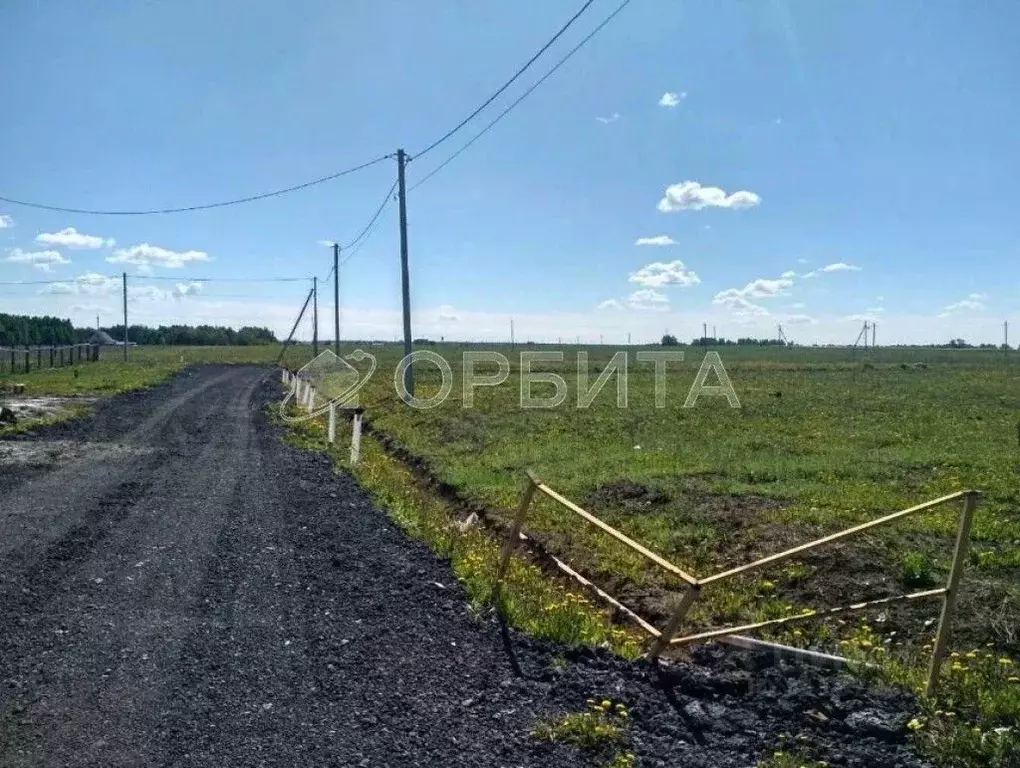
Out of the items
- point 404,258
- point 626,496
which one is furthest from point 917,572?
point 404,258

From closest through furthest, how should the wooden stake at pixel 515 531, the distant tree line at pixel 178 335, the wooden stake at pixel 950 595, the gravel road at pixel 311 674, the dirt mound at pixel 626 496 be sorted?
the gravel road at pixel 311 674
the wooden stake at pixel 950 595
the wooden stake at pixel 515 531
the dirt mound at pixel 626 496
the distant tree line at pixel 178 335

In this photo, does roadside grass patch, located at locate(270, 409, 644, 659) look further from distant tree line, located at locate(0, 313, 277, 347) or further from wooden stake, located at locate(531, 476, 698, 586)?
distant tree line, located at locate(0, 313, 277, 347)

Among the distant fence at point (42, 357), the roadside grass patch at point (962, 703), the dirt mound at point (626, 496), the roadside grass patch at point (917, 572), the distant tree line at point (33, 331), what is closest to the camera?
the roadside grass patch at point (962, 703)

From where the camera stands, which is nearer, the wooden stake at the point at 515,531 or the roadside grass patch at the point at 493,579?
the roadside grass patch at the point at 493,579

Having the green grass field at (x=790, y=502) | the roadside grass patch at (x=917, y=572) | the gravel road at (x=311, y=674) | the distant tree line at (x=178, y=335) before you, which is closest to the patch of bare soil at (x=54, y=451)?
the gravel road at (x=311, y=674)

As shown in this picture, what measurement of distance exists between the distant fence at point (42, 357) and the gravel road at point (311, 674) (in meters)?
32.5

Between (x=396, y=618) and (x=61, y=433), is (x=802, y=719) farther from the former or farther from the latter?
(x=61, y=433)

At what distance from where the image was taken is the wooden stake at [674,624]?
457 cm

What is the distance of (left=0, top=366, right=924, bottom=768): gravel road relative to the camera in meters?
3.97

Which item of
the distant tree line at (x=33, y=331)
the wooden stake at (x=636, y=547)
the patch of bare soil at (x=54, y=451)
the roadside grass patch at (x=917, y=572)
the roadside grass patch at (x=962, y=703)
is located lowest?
the roadside grass patch at (x=962, y=703)

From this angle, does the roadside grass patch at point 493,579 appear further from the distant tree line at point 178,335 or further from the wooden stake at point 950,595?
the distant tree line at point 178,335

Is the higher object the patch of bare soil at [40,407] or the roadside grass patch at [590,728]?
the patch of bare soil at [40,407]

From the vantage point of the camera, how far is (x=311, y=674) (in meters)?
4.81

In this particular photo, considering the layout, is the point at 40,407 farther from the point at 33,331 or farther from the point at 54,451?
the point at 33,331
